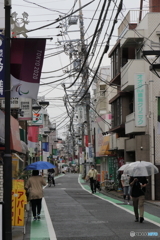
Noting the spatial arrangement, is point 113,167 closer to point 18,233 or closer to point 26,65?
point 18,233

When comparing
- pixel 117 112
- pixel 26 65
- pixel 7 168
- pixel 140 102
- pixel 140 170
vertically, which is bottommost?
pixel 140 170

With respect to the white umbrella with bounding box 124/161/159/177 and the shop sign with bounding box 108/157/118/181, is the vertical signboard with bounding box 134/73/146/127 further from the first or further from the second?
the shop sign with bounding box 108/157/118/181

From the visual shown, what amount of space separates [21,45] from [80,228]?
6.65 meters

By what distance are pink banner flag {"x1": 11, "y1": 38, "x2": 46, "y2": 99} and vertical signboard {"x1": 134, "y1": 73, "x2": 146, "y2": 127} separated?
18692 millimetres

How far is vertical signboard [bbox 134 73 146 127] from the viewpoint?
100ft

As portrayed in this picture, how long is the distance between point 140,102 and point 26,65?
1919cm

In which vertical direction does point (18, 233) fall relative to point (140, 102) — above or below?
below

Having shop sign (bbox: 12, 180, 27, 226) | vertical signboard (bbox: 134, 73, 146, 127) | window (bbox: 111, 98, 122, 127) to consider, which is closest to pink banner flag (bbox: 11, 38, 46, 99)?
shop sign (bbox: 12, 180, 27, 226)

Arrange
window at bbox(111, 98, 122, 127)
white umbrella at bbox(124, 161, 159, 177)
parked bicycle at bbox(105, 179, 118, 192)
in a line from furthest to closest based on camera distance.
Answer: parked bicycle at bbox(105, 179, 118, 192), window at bbox(111, 98, 122, 127), white umbrella at bbox(124, 161, 159, 177)

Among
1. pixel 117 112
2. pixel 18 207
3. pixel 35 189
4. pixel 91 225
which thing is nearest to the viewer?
pixel 18 207

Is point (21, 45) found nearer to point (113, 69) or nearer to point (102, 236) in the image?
point (102, 236)

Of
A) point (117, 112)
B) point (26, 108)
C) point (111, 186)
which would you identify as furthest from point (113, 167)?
point (26, 108)

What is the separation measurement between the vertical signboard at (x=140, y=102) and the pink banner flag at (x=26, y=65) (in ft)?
61.3

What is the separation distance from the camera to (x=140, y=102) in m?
30.5
